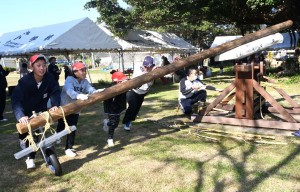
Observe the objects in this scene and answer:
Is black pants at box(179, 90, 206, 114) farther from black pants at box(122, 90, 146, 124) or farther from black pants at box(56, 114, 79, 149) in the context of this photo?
black pants at box(56, 114, 79, 149)

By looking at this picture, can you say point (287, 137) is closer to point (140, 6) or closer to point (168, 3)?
point (168, 3)

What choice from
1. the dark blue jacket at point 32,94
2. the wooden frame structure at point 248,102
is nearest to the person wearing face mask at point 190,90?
the wooden frame structure at point 248,102

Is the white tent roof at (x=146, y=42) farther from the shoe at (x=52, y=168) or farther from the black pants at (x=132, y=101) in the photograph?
the shoe at (x=52, y=168)

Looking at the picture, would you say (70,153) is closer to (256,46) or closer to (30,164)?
(30,164)

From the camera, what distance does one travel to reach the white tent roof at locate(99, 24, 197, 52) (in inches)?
833

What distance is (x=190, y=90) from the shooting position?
751cm

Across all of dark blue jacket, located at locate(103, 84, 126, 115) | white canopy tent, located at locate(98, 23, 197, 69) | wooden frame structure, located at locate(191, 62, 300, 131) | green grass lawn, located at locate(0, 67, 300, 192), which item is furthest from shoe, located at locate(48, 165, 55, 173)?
white canopy tent, located at locate(98, 23, 197, 69)

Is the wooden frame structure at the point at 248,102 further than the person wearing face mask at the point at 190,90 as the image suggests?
No

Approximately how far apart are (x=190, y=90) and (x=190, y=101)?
29cm

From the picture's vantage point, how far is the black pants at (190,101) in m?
7.60

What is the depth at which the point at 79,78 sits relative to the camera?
5145 mm

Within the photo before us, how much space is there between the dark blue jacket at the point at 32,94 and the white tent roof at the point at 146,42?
1594 cm

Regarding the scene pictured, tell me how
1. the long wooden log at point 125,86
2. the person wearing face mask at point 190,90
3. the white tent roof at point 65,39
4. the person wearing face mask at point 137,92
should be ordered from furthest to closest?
the white tent roof at point 65,39 → the person wearing face mask at point 190,90 → the person wearing face mask at point 137,92 → the long wooden log at point 125,86

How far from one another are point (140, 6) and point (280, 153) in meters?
20.1
